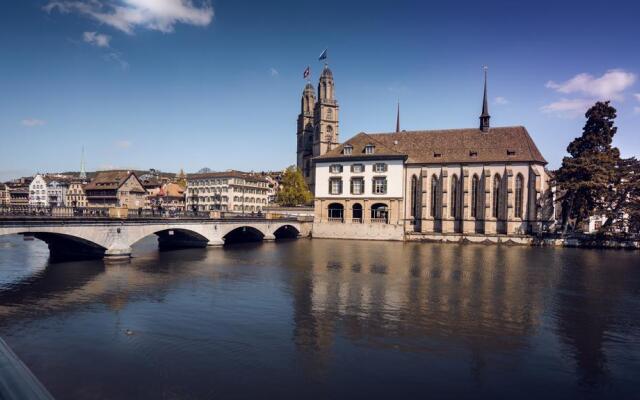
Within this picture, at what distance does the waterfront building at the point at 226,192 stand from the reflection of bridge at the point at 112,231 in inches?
2229

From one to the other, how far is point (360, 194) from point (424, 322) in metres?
52.5

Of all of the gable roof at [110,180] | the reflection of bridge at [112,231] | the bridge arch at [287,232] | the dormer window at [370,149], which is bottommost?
the bridge arch at [287,232]

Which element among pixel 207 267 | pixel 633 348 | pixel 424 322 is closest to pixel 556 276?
pixel 633 348

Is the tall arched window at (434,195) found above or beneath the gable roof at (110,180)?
beneath

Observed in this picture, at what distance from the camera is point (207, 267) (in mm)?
35062

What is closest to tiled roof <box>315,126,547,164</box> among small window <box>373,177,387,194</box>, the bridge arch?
small window <box>373,177,387,194</box>

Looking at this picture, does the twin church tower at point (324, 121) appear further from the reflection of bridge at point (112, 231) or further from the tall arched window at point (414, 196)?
A: the reflection of bridge at point (112, 231)

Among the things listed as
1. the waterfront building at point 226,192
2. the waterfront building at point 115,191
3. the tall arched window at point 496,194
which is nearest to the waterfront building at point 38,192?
the waterfront building at point 115,191

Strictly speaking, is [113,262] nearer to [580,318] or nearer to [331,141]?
[580,318]

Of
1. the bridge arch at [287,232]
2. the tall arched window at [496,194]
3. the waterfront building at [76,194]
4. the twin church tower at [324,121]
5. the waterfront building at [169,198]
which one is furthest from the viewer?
the waterfront building at [169,198]

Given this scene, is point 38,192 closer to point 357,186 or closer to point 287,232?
point 287,232

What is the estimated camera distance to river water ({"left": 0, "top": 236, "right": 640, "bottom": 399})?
12773mm

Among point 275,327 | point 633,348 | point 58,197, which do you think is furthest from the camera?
point 58,197

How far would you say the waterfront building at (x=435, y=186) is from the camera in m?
65.9
